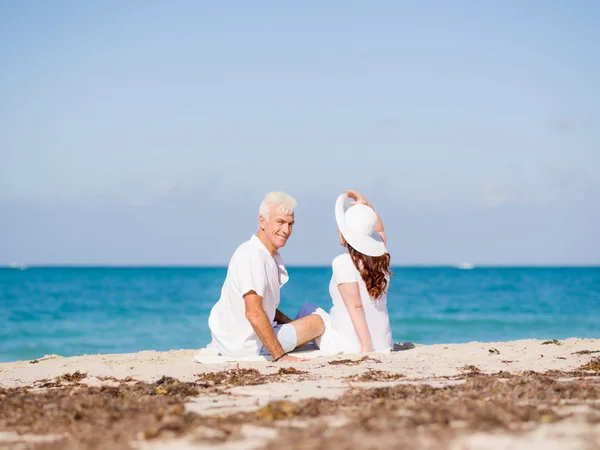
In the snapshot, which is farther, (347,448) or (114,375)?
(114,375)

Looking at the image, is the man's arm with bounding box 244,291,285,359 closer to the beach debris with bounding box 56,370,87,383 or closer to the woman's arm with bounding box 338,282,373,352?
the woman's arm with bounding box 338,282,373,352

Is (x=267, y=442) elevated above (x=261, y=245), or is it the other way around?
(x=261, y=245)

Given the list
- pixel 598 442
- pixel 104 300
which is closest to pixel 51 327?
pixel 104 300

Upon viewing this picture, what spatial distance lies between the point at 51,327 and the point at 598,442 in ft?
66.0

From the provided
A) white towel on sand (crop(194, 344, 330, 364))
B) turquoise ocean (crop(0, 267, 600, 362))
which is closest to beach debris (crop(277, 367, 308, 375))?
white towel on sand (crop(194, 344, 330, 364))

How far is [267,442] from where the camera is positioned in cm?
367

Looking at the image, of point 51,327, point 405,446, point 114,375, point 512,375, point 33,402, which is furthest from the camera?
point 51,327

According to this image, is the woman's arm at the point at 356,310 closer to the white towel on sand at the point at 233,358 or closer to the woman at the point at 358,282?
the woman at the point at 358,282

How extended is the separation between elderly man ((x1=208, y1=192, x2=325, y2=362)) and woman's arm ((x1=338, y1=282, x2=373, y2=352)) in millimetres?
475

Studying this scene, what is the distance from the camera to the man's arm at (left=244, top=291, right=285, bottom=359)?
281 inches

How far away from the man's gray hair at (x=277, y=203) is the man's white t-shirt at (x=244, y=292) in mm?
308

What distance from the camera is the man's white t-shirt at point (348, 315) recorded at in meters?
7.68

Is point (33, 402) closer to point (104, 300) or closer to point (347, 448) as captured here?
point (347, 448)

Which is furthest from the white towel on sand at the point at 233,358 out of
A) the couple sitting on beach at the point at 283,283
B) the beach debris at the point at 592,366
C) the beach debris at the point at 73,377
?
the beach debris at the point at 592,366
